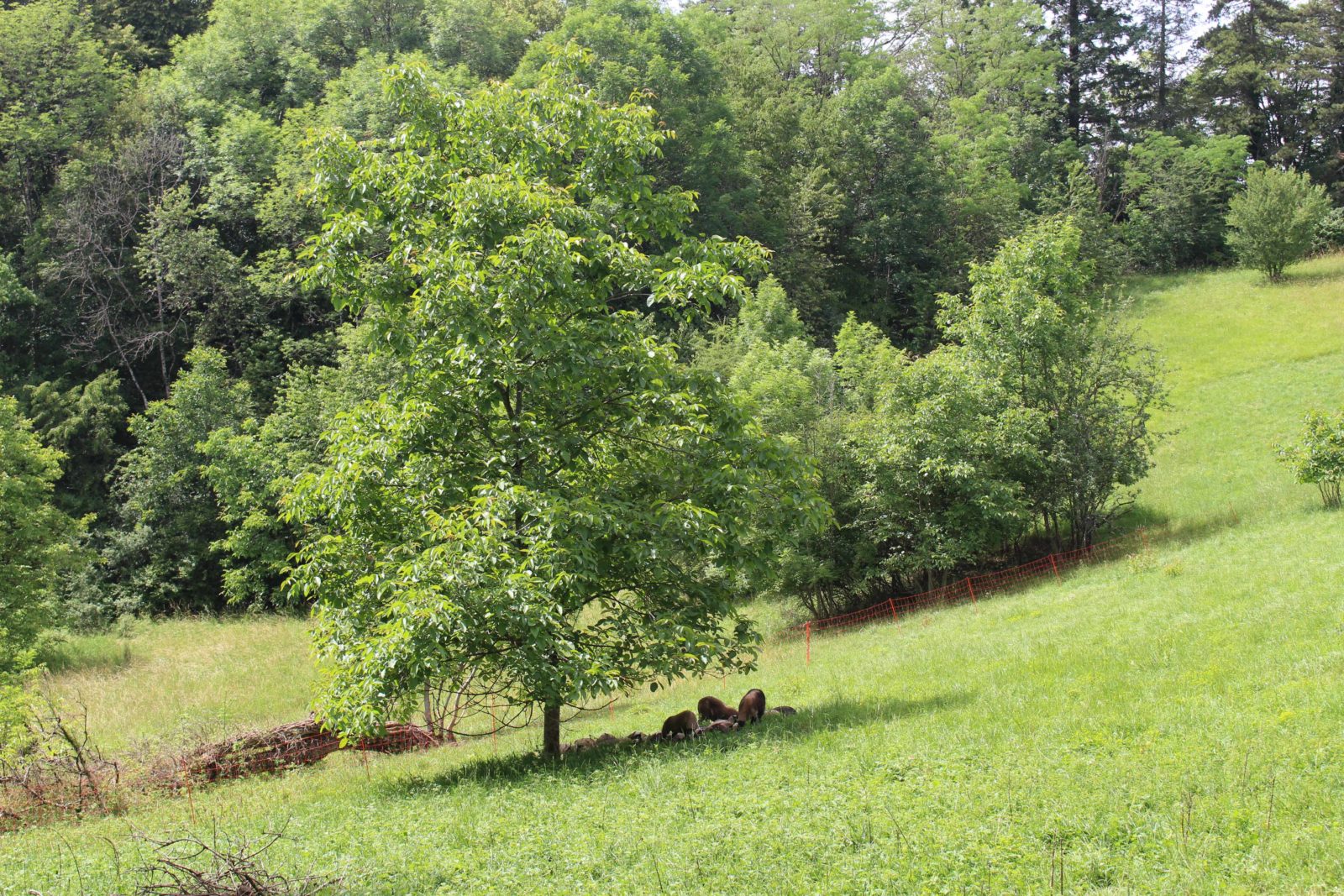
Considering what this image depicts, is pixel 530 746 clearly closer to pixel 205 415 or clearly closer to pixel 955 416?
pixel 955 416

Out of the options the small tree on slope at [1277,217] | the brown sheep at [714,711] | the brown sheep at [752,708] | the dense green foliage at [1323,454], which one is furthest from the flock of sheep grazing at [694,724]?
the small tree on slope at [1277,217]

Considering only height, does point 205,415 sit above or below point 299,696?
above

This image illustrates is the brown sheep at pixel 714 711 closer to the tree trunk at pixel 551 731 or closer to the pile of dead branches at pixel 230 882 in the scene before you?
the tree trunk at pixel 551 731

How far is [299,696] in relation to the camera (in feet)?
80.5

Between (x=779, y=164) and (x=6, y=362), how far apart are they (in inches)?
1612

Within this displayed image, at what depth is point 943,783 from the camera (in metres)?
9.06

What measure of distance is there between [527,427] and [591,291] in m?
2.16

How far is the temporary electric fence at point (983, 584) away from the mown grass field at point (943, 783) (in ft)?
15.0

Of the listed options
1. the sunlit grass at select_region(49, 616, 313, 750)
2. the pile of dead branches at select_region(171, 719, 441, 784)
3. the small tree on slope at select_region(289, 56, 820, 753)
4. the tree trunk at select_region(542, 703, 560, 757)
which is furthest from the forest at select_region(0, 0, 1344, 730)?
the pile of dead branches at select_region(171, 719, 441, 784)

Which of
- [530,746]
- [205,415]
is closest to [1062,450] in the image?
[530,746]

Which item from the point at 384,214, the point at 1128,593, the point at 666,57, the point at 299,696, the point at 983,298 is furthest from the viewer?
the point at 666,57

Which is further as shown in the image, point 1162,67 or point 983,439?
point 1162,67

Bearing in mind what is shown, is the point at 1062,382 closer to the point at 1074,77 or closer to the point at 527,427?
the point at 527,427

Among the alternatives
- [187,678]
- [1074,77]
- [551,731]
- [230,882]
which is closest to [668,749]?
[551,731]
